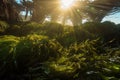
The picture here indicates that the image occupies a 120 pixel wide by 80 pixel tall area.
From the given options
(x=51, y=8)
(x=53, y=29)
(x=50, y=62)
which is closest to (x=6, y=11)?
(x=53, y=29)

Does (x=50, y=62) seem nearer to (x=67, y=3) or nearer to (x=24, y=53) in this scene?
(x=24, y=53)

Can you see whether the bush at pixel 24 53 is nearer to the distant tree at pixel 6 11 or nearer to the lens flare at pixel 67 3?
the distant tree at pixel 6 11

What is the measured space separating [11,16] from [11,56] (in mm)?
3344

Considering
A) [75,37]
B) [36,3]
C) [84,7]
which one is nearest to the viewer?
[75,37]

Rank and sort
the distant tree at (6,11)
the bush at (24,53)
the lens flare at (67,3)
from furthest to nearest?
the lens flare at (67,3)
the distant tree at (6,11)
the bush at (24,53)

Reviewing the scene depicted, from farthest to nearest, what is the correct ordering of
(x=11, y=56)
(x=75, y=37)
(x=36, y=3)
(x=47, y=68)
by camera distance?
(x=36, y=3)
(x=75, y=37)
(x=11, y=56)
(x=47, y=68)

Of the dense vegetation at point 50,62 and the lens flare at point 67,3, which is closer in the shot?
the dense vegetation at point 50,62

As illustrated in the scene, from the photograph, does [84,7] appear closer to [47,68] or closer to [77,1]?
[77,1]

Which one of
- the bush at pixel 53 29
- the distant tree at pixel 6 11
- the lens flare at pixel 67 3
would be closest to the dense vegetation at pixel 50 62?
the bush at pixel 53 29

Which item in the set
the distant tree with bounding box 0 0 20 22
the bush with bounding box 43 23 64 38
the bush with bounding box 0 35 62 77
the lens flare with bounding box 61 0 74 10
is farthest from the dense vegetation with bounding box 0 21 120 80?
the lens flare with bounding box 61 0 74 10

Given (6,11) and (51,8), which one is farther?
(51,8)

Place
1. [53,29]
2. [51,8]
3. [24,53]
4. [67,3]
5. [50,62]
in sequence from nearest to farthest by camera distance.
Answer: [50,62] < [24,53] < [53,29] < [51,8] < [67,3]

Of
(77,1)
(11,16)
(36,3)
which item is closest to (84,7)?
(77,1)

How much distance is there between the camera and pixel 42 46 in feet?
10.4
